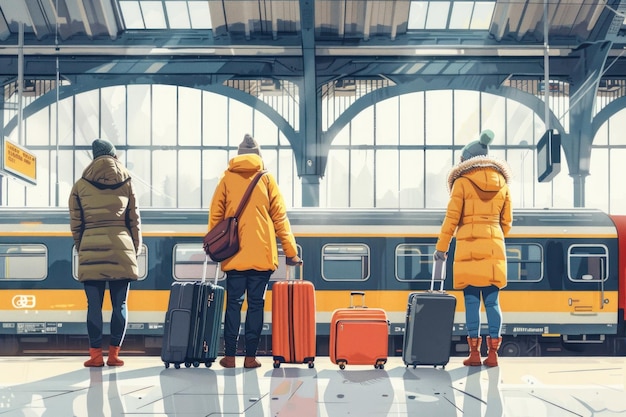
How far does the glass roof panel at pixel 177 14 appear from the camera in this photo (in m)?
19.0

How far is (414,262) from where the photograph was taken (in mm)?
10781

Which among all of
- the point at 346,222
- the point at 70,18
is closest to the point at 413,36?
the point at 70,18

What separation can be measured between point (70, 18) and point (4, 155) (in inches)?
236

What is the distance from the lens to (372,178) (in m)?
24.2

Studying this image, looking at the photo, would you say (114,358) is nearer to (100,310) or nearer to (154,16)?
(100,310)

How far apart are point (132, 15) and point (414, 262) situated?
443 inches

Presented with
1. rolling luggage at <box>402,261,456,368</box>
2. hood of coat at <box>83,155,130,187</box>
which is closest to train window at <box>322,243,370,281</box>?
rolling luggage at <box>402,261,456,368</box>

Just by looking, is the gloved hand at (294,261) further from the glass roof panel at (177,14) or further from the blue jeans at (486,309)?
the glass roof panel at (177,14)

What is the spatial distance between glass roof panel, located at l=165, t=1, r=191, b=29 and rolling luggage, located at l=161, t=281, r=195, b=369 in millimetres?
14103

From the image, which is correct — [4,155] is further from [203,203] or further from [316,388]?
[203,203]

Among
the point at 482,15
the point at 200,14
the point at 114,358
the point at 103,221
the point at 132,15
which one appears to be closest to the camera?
the point at 103,221

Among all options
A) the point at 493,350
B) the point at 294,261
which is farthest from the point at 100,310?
the point at 493,350

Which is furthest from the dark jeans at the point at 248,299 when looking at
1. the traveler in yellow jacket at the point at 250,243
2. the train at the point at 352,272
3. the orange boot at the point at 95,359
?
the train at the point at 352,272

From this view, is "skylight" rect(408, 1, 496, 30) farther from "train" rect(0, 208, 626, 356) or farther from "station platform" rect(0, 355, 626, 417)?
"station platform" rect(0, 355, 626, 417)
